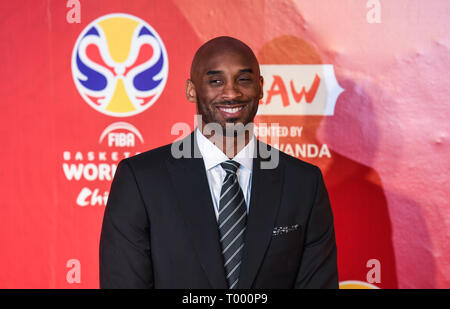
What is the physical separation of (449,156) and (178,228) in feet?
4.76

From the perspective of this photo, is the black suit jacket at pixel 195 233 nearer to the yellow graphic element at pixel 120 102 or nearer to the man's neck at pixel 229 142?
the man's neck at pixel 229 142

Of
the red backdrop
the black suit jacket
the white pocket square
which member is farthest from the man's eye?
the red backdrop

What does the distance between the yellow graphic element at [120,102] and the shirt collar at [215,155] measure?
2.85 ft

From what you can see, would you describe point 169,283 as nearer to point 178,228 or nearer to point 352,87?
point 178,228

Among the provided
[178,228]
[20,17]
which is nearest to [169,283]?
[178,228]

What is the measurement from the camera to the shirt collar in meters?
1.31

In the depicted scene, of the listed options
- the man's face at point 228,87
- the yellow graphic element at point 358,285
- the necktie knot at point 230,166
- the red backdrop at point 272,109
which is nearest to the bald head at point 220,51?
the man's face at point 228,87

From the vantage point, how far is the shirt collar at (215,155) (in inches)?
51.4

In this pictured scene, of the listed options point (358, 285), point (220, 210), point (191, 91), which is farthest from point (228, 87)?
point (358, 285)

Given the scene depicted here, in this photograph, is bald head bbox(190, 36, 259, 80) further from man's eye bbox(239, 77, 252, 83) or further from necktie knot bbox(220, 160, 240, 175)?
necktie knot bbox(220, 160, 240, 175)

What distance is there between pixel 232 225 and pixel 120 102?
1.10 m

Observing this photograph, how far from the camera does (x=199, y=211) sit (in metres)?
1.23

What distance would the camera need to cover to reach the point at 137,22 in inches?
82.1

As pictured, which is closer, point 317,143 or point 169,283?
point 169,283
